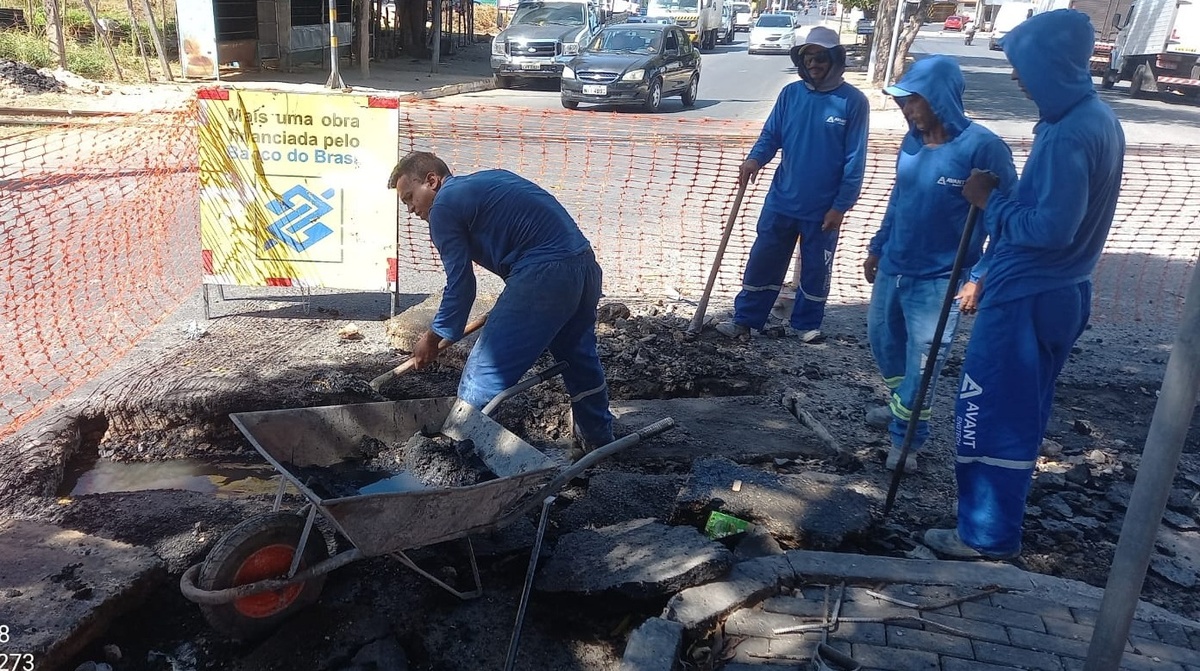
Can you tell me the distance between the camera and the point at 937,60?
415 cm

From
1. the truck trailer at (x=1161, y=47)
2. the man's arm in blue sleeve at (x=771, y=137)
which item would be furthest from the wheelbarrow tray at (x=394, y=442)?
the truck trailer at (x=1161, y=47)

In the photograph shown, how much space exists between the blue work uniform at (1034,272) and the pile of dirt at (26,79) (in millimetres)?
17102

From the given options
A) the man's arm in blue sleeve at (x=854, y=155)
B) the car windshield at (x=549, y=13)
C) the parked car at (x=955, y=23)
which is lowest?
the man's arm in blue sleeve at (x=854, y=155)

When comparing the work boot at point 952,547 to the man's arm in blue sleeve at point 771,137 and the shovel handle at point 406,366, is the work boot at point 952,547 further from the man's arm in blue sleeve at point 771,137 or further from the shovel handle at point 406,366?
the man's arm in blue sleeve at point 771,137

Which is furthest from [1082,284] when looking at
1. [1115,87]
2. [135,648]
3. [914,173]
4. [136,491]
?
[1115,87]

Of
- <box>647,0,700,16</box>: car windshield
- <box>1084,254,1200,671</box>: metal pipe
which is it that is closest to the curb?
<box>647,0,700,16</box>: car windshield

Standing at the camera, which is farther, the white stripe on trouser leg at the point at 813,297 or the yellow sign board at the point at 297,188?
the white stripe on trouser leg at the point at 813,297

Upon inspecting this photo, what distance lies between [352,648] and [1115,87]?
117 feet

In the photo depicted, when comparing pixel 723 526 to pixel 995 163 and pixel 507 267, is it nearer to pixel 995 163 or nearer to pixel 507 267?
pixel 507 267

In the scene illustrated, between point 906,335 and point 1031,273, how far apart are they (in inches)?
51.1

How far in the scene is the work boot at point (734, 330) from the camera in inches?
251

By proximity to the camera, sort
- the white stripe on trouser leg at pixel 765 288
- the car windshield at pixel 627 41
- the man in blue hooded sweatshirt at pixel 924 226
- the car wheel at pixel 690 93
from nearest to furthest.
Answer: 1. the man in blue hooded sweatshirt at pixel 924 226
2. the white stripe on trouser leg at pixel 765 288
3. the car windshield at pixel 627 41
4. the car wheel at pixel 690 93

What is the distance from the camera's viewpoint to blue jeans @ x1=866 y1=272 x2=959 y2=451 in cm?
438

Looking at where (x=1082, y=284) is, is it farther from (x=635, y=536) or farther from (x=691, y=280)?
(x=691, y=280)
